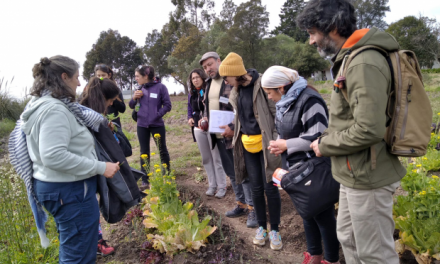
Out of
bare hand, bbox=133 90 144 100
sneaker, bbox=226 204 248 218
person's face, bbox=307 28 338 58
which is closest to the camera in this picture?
person's face, bbox=307 28 338 58

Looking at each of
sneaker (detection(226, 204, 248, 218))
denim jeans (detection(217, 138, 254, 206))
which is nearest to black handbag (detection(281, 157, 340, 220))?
denim jeans (detection(217, 138, 254, 206))

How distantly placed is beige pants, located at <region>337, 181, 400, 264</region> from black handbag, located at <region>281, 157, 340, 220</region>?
0.39 metres

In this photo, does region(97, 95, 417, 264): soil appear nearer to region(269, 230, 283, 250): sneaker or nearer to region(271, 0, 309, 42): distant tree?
region(269, 230, 283, 250): sneaker

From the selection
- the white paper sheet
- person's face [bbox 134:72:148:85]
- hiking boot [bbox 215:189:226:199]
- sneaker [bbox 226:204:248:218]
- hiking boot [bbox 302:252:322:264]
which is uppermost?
person's face [bbox 134:72:148:85]

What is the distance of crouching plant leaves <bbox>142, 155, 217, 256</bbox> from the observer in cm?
290

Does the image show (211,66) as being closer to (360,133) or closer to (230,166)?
(230,166)

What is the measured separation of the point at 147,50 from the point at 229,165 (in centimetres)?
3963

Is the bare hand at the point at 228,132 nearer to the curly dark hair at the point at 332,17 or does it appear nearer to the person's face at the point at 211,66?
the person's face at the point at 211,66

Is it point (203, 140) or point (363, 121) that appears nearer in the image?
point (363, 121)

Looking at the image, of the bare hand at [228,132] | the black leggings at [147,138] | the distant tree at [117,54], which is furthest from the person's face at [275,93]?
the distant tree at [117,54]

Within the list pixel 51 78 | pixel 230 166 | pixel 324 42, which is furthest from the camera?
pixel 230 166

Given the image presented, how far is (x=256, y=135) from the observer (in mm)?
3168

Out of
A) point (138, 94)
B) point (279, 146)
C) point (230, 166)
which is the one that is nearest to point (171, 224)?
point (230, 166)

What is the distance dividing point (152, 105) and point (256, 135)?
2.44m
